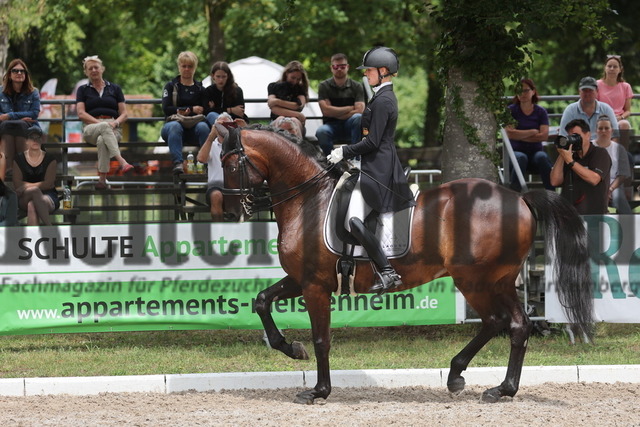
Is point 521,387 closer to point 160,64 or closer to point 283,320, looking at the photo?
point 283,320

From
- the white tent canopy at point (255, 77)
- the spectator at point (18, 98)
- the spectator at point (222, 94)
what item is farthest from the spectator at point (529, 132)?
the white tent canopy at point (255, 77)

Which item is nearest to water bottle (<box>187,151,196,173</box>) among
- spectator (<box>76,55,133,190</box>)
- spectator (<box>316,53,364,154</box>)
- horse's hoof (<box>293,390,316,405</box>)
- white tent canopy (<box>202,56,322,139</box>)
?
spectator (<box>76,55,133,190</box>)

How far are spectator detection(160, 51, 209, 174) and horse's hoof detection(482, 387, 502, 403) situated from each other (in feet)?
20.5

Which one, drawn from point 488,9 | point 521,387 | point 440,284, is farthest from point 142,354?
point 488,9

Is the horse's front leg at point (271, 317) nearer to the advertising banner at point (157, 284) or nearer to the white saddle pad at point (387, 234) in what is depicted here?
the white saddle pad at point (387, 234)

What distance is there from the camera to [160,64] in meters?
43.3

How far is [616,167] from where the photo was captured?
12164 millimetres

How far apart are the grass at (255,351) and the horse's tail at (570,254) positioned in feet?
4.54

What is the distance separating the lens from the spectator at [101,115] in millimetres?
13477

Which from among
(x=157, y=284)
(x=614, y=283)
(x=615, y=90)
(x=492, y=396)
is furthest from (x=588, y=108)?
(x=157, y=284)

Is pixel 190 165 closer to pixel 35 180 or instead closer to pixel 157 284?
pixel 35 180

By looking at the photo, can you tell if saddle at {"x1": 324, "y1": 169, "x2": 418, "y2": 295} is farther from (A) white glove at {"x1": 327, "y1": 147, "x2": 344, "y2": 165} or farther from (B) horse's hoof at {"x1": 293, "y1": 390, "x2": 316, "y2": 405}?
(B) horse's hoof at {"x1": 293, "y1": 390, "x2": 316, "y2": 405}

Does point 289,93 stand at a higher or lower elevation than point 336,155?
higher

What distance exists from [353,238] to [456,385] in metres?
1.59
